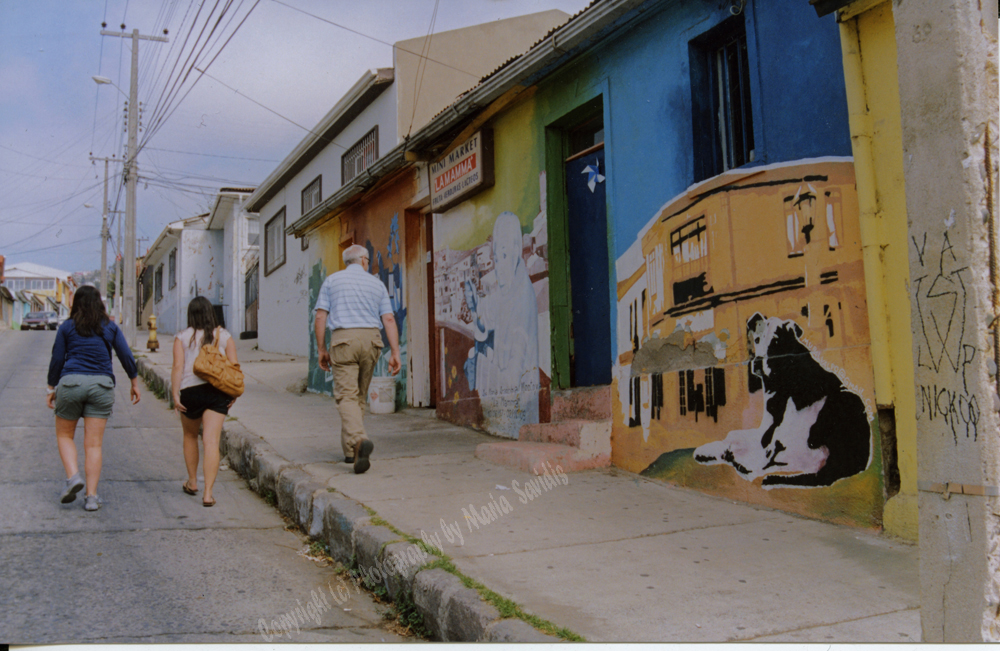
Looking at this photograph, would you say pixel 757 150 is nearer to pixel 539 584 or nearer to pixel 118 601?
pixel 539 584

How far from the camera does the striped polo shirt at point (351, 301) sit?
5.37 meters

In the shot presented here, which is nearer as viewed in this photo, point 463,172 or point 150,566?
point 150,566

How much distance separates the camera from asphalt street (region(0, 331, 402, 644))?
2922mm

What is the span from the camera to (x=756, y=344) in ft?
13.1

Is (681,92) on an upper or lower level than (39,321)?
lower

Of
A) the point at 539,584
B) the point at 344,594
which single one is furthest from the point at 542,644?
the point at 344,594

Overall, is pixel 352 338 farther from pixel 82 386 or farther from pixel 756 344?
pixel 756 344

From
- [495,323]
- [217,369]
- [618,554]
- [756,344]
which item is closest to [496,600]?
[618,554]

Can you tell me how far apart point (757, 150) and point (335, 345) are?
10.4ft

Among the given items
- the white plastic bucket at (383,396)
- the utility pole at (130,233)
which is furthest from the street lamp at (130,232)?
the white plastic bucket at (383,396)

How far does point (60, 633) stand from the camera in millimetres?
2826

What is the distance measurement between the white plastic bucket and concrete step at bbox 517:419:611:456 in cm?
362

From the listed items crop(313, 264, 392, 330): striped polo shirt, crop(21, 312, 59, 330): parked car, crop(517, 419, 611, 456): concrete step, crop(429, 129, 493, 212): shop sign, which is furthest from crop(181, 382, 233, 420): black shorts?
crop(21, 312, 59, 330): parked car

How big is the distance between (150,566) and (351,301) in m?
2.34
